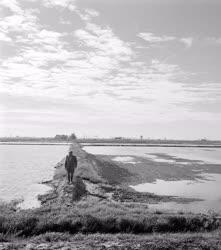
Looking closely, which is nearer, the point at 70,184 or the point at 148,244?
the point at 148,244

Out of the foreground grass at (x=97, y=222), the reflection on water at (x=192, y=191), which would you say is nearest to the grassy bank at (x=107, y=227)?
the foreground grass at (x=97, y=222)

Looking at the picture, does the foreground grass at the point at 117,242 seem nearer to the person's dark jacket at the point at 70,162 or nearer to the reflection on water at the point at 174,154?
the person's dark jacket at the point at 70,162

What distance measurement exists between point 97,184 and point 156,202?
7.12 m

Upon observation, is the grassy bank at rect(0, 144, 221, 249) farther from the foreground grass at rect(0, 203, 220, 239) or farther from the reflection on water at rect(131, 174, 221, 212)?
the reflection on water at rect(131, 174, 221, 212)

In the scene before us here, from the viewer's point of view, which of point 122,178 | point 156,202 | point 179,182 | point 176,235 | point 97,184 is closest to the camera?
point 176,235

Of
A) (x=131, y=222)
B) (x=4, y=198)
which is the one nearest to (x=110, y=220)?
(x=131, y=222)

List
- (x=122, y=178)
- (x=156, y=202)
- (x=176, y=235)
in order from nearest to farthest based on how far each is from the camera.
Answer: (x=176, y=235)
(x=156, y=202)
(x=122, y=178)

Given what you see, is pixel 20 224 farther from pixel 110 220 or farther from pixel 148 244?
pixel 148 244

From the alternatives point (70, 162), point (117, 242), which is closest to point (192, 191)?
point (70, 162)

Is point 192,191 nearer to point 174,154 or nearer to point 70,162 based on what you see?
point 70,162

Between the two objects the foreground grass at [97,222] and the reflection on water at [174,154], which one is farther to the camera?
the reflection on water at [174,154]

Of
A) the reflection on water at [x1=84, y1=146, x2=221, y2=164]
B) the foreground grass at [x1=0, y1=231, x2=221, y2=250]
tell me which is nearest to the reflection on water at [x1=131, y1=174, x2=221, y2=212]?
the foreground grass at [x1=0, y1=231, x2=221, y2=250]

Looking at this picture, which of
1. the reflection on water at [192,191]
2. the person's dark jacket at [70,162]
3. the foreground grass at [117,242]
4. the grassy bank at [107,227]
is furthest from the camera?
the person's dark jacket at [70,162]

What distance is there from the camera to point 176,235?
1330 centimetres
